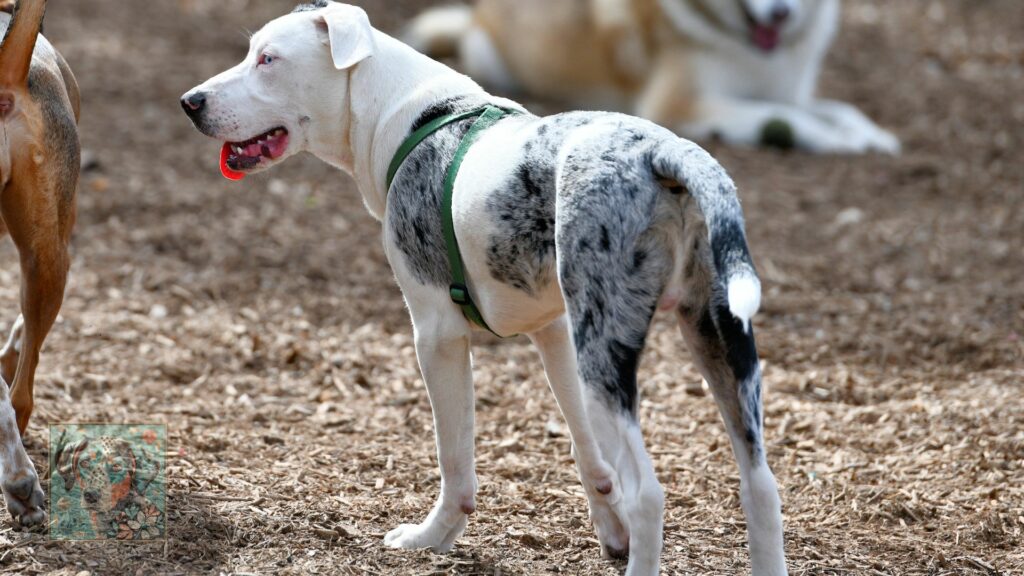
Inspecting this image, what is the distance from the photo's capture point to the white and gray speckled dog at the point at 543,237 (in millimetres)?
3041

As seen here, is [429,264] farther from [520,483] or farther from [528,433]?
[528,433]

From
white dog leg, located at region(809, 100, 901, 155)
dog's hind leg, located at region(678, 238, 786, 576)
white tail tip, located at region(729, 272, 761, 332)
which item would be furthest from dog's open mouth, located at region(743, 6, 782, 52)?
white tail tip, located at region(729, 272, 761, 332)

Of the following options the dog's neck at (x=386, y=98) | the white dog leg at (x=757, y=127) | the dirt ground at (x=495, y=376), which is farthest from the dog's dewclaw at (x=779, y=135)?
the dog's neck at (x=386, y=98)

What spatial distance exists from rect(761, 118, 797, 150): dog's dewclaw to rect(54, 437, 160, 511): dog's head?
5924mm

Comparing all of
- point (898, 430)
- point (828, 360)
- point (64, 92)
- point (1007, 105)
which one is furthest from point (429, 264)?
point (1007, 105)

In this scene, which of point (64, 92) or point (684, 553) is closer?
point (684, 553)

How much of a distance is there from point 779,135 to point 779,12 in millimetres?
878

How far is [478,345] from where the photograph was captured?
573 cm

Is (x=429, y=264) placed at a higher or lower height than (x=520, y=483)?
higher

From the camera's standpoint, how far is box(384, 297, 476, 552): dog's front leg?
11.6ft

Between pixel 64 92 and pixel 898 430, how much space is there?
3124mm

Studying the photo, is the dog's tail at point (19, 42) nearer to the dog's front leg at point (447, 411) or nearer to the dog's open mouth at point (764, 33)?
the dog's front leg at point (447, 411)

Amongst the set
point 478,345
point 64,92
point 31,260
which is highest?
point 64,92

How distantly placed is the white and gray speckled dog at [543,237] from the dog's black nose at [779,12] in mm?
5787
